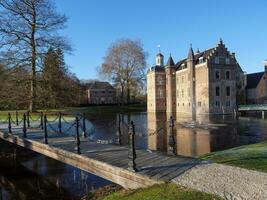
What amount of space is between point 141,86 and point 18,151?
51771mm

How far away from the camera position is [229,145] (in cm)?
1645

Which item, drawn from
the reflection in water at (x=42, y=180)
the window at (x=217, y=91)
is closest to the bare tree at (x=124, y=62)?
the window at (x=217, y=91)

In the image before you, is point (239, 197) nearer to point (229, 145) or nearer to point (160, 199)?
point (160, 199)

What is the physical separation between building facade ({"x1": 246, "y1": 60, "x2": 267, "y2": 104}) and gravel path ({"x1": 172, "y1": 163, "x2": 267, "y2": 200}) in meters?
49.5

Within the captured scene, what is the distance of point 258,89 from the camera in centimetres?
5266

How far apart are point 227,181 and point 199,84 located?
44686 millimetres

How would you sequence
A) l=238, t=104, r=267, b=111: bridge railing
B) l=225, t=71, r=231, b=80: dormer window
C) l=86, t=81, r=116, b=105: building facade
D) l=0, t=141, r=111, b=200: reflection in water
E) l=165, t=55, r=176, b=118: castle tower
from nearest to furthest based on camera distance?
l=0, t=141, r=111, b=200: reflection in water, l=238, t=104, r=267, b=111: bridge railing, l=225, t=71, r=231, b=80: dormer window, l=165, t=55, r=176, b=118: castle tower, l=86, t=81, r=116, b=105: building facade

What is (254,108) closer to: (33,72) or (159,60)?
(159,60)

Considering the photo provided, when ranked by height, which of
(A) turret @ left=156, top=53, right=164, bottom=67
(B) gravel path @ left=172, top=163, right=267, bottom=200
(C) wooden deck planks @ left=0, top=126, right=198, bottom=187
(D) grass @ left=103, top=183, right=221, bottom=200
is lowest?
(D) grass @ left=103, top=183, right=221, bottom=200

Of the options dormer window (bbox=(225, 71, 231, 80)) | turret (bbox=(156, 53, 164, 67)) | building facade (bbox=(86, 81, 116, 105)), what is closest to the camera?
dormer window (bbox=(225, 71, 231, 80))

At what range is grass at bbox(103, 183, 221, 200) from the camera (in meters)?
5.17

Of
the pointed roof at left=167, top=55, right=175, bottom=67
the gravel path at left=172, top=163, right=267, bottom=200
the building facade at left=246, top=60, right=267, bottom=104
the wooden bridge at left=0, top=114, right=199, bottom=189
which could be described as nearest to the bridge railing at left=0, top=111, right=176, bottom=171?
the wooden bridge at left=0, top=114, right=199, bottom=189

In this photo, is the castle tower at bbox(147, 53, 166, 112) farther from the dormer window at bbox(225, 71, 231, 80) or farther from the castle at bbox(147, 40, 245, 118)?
the dormer window at bbox(225, 71, 231, 80)

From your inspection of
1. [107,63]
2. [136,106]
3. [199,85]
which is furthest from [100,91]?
[199,85]
